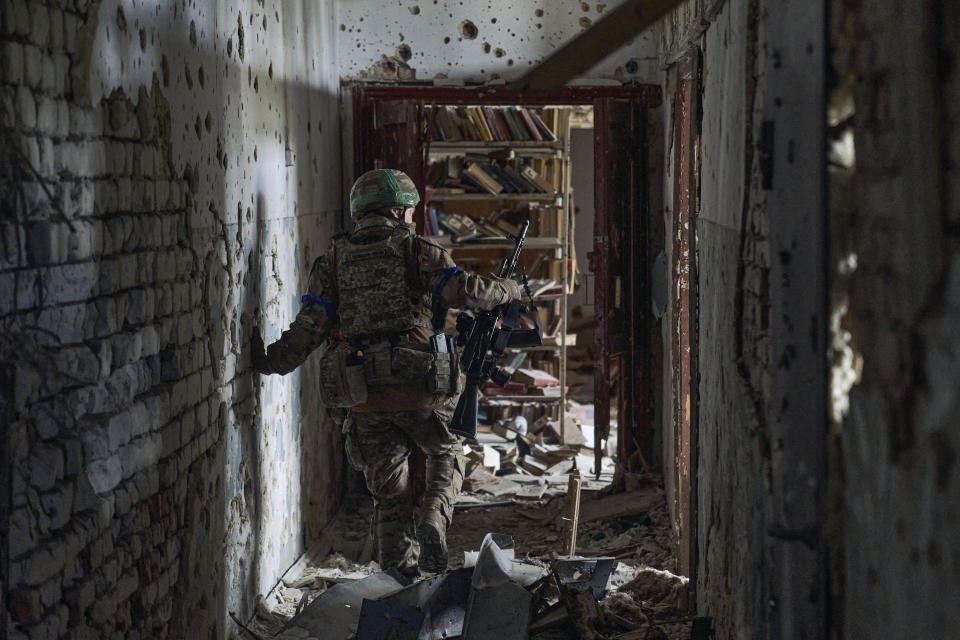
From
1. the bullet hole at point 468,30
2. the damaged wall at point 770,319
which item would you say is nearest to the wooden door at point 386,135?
the bullet hole at point 468,30

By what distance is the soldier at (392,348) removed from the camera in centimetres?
459

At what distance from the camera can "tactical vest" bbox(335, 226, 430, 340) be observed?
15.0 feet

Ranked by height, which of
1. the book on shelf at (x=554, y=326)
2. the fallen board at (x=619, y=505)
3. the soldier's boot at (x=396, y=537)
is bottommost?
the fallen board at (x=619, y=505)

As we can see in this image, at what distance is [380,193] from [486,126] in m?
3.37

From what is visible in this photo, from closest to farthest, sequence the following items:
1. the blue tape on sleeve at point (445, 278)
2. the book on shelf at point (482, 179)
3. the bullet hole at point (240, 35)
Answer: the bullet hole at point (240, 35) → the blue tape on sleeve at point (445, 278) → the book on shelf at point (482, 179)

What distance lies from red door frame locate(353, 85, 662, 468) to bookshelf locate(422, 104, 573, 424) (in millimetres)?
1776

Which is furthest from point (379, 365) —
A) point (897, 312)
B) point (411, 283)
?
point (897, 312)

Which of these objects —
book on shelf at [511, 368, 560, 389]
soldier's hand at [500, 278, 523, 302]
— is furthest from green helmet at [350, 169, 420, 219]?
book on shelf at [511, 368, 560, 389]

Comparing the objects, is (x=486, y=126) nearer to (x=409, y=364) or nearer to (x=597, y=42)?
(x=409, y=364)

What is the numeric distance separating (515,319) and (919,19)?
3389mm

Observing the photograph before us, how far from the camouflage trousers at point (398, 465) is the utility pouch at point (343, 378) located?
196mm

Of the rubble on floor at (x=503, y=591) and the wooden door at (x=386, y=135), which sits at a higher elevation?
the wooden door at (x=386, y=135)

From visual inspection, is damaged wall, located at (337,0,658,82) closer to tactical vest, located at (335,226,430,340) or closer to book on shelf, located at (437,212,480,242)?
tactical vest, located at (335,226,430,340)

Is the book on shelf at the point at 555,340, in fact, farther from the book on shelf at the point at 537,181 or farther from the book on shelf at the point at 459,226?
the book on shelf at the point at 537,181
